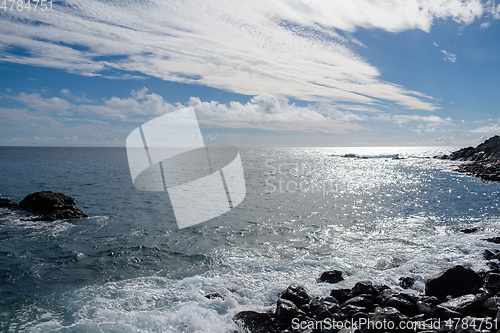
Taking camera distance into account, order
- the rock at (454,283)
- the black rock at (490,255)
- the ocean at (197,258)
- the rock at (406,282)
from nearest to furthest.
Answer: the ocean at (197,258) < the rock at (454,283) < the rock at (406,282) < the black rock at (490,255)

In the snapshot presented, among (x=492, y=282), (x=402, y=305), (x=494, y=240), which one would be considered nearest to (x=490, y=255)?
(x=494, y=240)

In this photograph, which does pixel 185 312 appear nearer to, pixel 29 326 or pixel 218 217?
pixel 29 326

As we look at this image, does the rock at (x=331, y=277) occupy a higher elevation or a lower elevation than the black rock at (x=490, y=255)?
lower

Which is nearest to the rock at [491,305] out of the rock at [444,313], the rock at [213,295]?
the rock at [444,313]

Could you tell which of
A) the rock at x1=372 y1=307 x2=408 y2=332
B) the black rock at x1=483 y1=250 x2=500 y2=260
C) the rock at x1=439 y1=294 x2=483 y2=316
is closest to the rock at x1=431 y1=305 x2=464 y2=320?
the rock at x1=439 y1=294 x2=483 y2=316

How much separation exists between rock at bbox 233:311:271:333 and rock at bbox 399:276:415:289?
638 cm

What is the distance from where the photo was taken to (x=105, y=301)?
33.9 feet

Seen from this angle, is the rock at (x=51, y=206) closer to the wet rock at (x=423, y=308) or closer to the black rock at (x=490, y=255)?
the wet rock at (x=423, y=308)

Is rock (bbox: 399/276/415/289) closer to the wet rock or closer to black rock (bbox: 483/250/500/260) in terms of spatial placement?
the wet rock

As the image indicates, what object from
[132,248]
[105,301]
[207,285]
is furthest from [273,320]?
[132,248]

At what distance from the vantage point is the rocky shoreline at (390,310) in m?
7.57

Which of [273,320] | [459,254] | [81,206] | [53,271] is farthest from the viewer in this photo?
[81,206]

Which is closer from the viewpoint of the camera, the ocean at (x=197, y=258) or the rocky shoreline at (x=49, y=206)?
the ocean at (x=197, y=258)

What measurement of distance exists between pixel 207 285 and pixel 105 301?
13.0 feet
